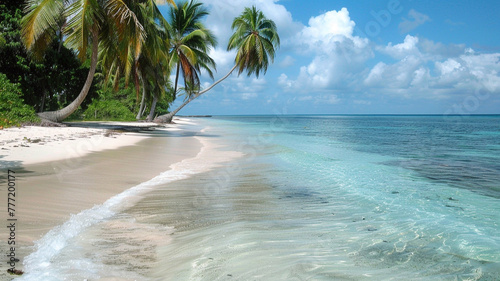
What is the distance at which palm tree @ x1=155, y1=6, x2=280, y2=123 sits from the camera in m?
31.2

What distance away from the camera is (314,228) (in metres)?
4.11

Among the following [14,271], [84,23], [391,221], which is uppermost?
[84,23]

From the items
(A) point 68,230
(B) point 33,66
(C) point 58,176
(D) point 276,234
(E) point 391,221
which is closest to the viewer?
(A) point 68,230

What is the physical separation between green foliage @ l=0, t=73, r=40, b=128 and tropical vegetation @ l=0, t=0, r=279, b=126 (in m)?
0.04

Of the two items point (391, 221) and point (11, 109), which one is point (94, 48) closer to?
point (11, 109)

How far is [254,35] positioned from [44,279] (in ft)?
101

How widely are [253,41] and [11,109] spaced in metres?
20.4

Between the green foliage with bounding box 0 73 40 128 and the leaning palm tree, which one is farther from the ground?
the leaning palm tree

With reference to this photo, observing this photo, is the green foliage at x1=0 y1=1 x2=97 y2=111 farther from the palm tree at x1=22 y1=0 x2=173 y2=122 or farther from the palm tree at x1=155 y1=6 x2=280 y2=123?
the palm tree at x1=155 y1=6 x2=280 y2=123

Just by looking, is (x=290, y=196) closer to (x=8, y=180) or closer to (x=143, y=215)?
(x=143, y=215)

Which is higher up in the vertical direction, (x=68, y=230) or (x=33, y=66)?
(x=33, y=66)

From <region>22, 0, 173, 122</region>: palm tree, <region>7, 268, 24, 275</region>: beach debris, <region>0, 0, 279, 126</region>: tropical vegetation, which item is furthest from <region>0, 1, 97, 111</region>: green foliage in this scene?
<region>7, 268, 24, 275</region>: beach debris

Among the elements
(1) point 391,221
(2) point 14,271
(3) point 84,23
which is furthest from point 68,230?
(3) point 84,23

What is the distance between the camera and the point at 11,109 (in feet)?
48.7
